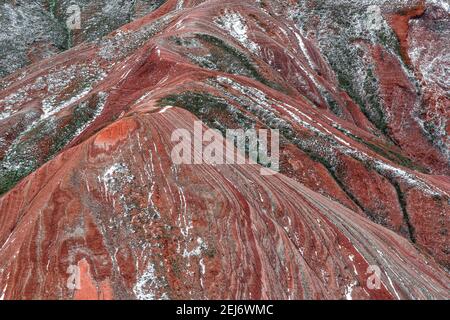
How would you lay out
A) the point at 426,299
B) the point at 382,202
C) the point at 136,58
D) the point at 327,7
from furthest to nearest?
the point at 327,7
the point at 136,58
the point at 382,202
the point at 426,299

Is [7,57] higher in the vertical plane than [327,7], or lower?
lower

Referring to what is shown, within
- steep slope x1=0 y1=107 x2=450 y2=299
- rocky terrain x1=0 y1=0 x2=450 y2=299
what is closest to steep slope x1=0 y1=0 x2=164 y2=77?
rocky terrain x1=0 y1=0 x2=450 y2=299

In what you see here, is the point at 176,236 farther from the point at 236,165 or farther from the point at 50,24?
the point at 50,24

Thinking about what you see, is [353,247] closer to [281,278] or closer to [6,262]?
[281,278]

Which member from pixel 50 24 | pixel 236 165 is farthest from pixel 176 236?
pixel 50 24

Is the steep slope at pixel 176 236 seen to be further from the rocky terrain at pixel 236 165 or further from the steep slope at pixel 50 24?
the steep slope at pixel 50 24

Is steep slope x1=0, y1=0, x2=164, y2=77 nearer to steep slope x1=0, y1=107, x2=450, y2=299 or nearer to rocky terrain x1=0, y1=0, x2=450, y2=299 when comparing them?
rocky terrain x1=0, y1=0, x2=450, y2=299
